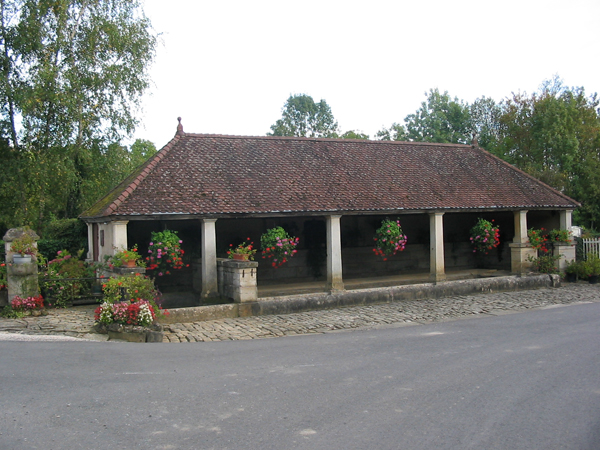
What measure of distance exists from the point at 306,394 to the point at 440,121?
3832cm

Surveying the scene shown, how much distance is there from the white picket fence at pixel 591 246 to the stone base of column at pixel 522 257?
2.94 metres

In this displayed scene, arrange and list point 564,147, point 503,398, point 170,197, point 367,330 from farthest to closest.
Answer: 1. point 564,147
2. point 170,197
3. point 367,330
4. point 503,398

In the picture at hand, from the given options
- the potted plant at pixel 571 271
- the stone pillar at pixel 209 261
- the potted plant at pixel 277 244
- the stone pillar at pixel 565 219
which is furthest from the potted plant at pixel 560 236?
the stone pillar at pixel 209 261

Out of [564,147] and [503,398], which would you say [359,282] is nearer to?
[503,398]

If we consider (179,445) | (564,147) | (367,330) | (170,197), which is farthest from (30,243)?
(564,147)

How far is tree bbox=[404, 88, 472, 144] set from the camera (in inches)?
1615

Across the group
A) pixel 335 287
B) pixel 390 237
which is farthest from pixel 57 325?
pixel 390 237

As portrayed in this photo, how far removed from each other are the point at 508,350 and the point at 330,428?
4564 mm

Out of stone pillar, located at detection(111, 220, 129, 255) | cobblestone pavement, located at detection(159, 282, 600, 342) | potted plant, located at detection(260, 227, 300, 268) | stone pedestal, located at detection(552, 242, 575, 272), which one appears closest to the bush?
stone pedestal, located at detection(552, 242, 575, 272)

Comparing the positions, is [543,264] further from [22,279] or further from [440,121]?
[440,121]

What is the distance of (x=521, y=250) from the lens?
56.4 feet

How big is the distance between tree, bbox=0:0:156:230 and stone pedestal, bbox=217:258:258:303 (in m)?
9.84

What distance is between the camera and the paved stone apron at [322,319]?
10328 millimetres

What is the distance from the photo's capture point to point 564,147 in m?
28.6
